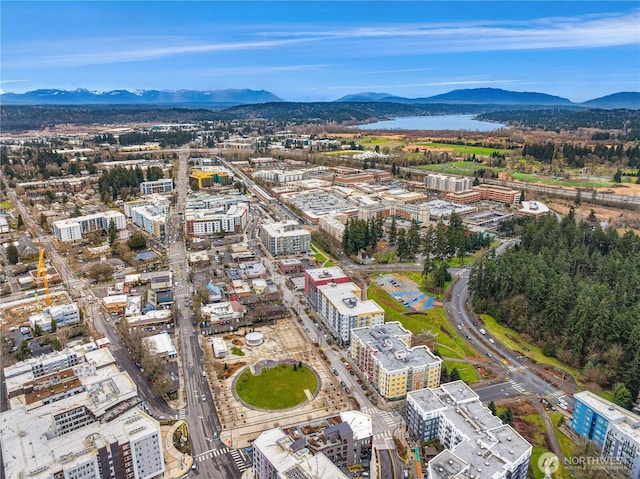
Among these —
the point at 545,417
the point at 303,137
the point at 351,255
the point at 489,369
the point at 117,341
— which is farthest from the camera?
the point at 303,137

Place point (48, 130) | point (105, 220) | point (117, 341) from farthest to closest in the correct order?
point (48, 130), point (105, 220), point (117, 341)

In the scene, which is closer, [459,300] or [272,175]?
[459,300]

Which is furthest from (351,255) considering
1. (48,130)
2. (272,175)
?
(48,130)

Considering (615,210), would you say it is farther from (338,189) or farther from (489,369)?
(489,369)

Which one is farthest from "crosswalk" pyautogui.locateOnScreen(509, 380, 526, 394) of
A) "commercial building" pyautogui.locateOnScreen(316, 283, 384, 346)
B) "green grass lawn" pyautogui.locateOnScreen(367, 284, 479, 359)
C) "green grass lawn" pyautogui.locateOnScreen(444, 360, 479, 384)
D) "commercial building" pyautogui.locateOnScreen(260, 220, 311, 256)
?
"commercial building" pyautogui.locateOnScreen(260, 220, 311, 256)

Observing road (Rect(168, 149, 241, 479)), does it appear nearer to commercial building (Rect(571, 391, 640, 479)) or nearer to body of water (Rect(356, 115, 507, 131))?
commercial building (Rect(571, 391, 640, 479))

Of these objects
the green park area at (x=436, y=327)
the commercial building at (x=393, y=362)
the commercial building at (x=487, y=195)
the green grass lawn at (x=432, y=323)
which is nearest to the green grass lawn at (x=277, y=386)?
the commercial building at (x=393, y=362)
